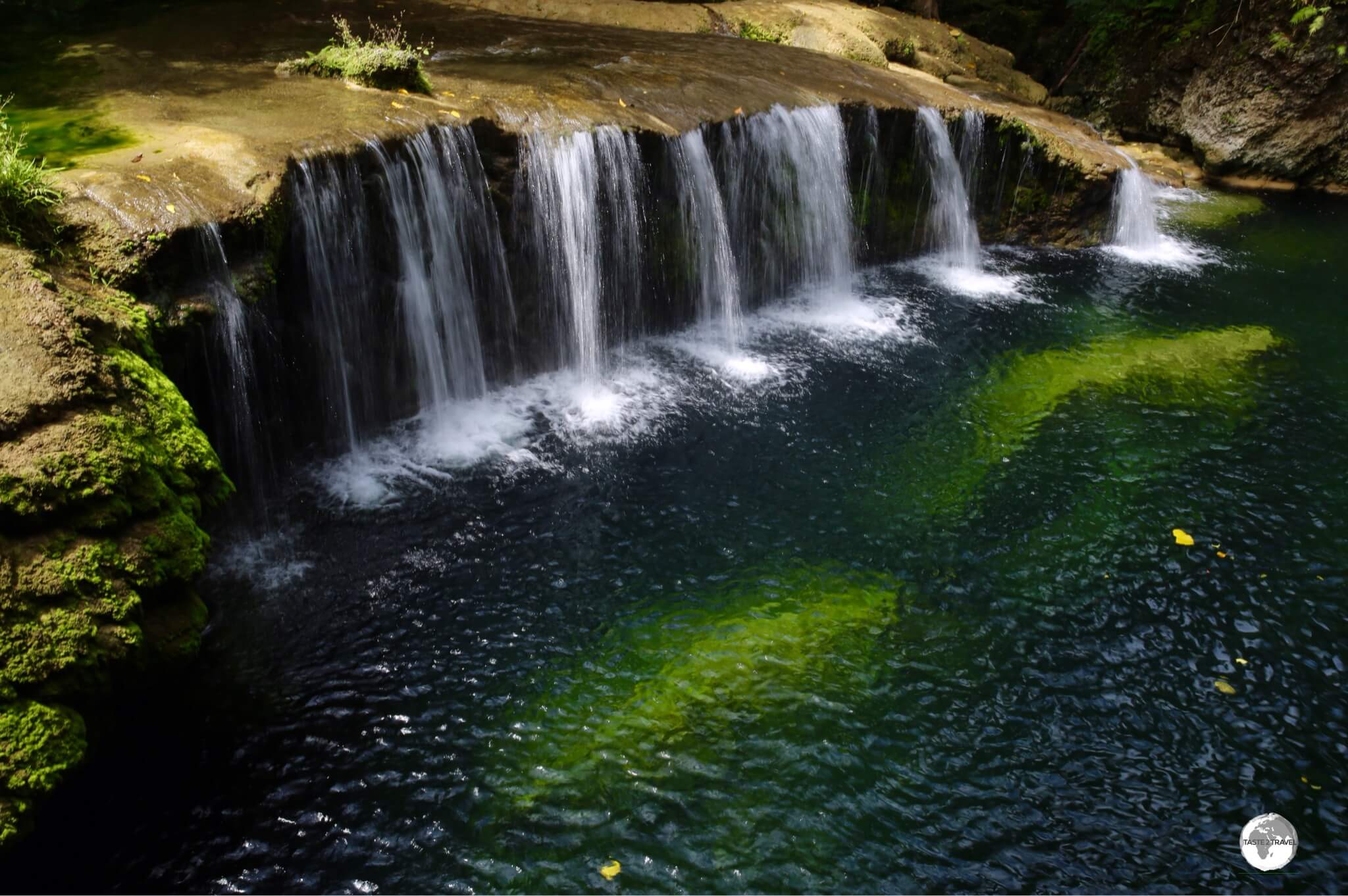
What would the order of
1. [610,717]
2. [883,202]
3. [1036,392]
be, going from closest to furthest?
1. [610,717]
2. [1036,392]
3. [883,202]

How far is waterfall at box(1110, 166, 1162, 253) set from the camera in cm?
1545

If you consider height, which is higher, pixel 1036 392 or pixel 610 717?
pixel 1036 392

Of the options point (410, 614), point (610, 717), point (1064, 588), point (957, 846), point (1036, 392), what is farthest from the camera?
point (1036, 392)

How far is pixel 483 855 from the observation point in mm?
4801

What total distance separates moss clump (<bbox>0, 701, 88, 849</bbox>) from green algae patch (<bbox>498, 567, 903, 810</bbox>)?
223 cm

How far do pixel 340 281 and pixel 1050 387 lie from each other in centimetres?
797

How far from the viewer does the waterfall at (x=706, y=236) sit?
433 inches

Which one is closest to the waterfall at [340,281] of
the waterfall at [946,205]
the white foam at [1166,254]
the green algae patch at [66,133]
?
the green algae patch at [66,133]

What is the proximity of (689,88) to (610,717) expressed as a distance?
9205mm

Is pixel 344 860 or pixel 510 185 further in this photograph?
pixel 510 185

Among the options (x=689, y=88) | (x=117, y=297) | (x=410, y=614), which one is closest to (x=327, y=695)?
(x=410, y=614)

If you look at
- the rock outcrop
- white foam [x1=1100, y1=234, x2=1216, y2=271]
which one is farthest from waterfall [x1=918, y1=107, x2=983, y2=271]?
white foam [x1=1100, y1=234, x2=1216, y2=271]

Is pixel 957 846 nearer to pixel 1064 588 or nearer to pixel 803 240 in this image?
pixel 1064 588

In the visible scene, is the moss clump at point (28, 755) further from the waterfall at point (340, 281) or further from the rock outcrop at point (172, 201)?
the waterfall at point (340, 281)
